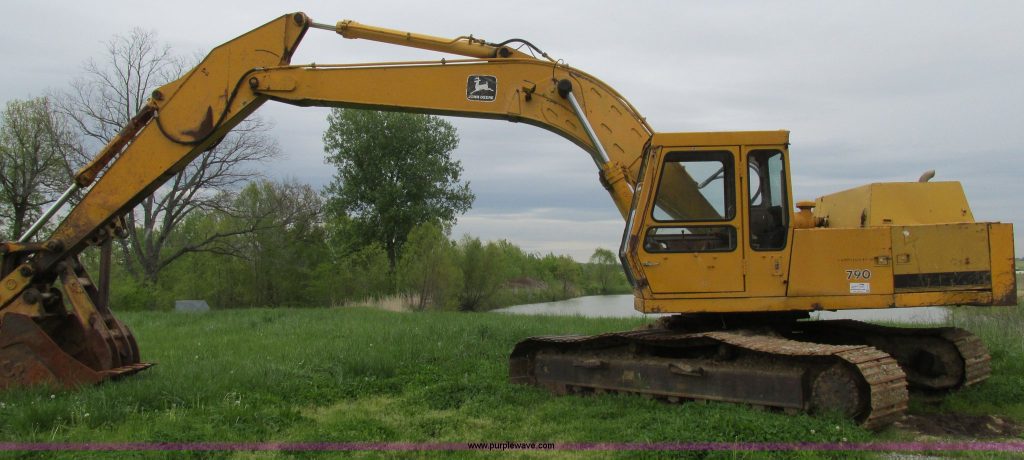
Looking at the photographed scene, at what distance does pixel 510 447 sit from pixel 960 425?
13.5ft

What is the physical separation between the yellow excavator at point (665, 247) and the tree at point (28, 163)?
21034 millimetres

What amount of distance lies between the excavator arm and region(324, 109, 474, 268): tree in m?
31.4

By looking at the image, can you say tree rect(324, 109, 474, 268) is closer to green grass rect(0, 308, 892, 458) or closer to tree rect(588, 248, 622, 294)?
tree rect(588, 248, 622, 294)

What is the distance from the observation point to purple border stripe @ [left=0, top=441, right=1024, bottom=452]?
5.16 meters

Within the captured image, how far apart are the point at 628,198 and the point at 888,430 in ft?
10.1

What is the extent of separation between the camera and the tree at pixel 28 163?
2492 centimetres

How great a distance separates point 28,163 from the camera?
2545 cm

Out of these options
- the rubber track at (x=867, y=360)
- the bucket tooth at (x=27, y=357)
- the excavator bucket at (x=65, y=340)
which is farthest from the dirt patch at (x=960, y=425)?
the bucket tooth at (x=27, y=357)

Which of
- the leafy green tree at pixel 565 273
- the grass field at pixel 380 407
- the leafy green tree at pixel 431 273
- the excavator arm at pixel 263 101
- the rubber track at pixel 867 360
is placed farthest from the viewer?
the leafy green tree at pixel 565 273

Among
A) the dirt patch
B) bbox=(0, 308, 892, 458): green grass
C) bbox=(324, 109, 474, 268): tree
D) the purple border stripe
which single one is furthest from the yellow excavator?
→ bbox=(324, 109, 474, 268): tree

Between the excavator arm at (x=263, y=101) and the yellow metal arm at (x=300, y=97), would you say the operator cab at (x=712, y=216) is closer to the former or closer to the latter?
the excavator arm at (x=263, y=101)

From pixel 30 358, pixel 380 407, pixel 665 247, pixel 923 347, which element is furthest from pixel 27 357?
pixel 923 347

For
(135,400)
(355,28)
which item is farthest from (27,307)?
(355,28)

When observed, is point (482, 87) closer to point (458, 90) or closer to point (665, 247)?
point (458, 90)
